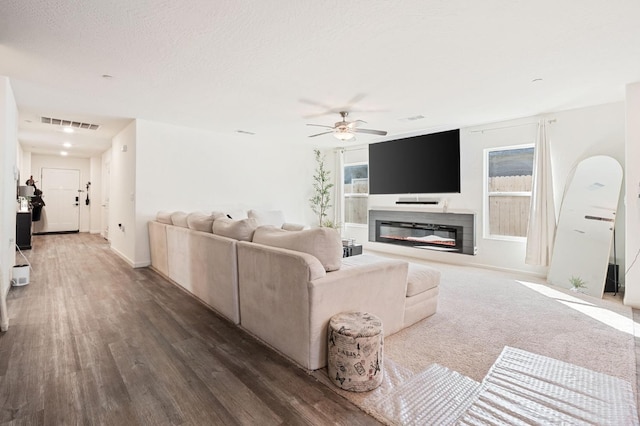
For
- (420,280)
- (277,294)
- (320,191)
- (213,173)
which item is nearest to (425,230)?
(320,191)

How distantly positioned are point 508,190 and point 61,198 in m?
11.9

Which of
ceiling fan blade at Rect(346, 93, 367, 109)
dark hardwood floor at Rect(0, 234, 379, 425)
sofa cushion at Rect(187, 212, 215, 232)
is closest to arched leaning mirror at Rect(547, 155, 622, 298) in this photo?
ceiling fan blade at Rect(346, 93, 367, 109)

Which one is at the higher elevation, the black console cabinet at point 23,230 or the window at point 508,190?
the window at point 508,190

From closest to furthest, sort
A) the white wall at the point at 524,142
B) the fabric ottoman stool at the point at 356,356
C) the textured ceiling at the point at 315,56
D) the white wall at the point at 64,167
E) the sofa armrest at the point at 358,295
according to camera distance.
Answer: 1. the fabric ottoman stool at the point at 356,356
2. the sofa armrest at the point at 358,295
3. the textured ceiling at the point at 315,56
4. the white wall at the point at 524,142
5. the white wall at the point at 64,167

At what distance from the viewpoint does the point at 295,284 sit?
2135mm

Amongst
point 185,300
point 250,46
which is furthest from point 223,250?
point 250,46

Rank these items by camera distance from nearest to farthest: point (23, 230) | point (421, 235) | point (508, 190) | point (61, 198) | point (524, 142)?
point (524, 142) < point (508, 190) < point (421, 235) < point (23, 230) < point (61, 198)

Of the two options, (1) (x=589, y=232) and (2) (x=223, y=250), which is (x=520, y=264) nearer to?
(1) (x=589, y=232)

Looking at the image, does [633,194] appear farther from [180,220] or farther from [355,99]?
[180,220]

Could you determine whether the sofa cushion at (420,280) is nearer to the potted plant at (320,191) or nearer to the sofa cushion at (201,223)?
the sofa cushion at (201,223)

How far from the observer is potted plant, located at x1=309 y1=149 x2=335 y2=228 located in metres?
7.86

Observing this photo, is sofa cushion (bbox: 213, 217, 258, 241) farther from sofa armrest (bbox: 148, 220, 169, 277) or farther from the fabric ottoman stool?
sofa armrest (bbox: 148, 220, 169, 277)

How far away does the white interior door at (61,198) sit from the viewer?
9461 mm

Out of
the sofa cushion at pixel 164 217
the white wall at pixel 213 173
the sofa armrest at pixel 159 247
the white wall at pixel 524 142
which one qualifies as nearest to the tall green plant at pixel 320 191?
the white wall at pixel 213 173
